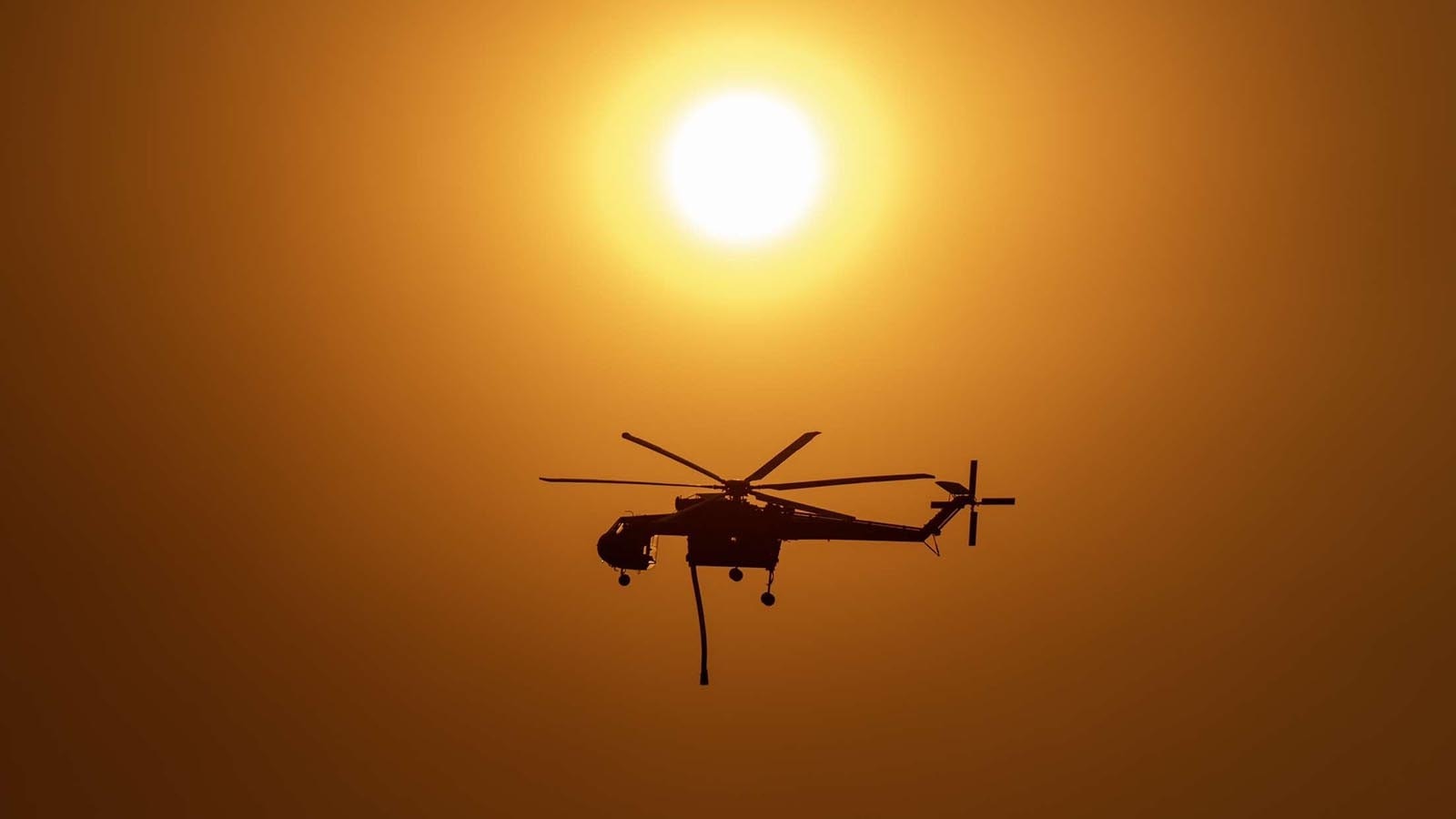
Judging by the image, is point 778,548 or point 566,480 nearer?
point 566,480

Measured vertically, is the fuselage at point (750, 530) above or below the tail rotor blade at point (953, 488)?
below

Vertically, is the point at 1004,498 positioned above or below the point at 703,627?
above

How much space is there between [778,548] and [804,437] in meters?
3.08

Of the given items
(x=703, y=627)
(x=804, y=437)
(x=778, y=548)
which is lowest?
(x=703, y=627)

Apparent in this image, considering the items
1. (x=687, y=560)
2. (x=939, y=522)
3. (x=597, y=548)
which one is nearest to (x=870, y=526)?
(x=939, y=522)

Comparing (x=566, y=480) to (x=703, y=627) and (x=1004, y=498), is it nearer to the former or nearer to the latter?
(x=703, y=627)

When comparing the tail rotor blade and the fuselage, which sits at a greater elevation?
the tail rotor blade

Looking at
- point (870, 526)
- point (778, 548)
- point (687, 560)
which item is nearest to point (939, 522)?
point (870, 526)

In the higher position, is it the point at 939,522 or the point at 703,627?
the point at 939,522

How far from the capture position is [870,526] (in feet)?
86.4

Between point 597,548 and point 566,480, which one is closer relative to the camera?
point 566,480

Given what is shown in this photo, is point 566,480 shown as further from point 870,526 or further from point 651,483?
point 870,526

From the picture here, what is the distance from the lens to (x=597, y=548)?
2720 cm

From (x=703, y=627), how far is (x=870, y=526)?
4.40 m
